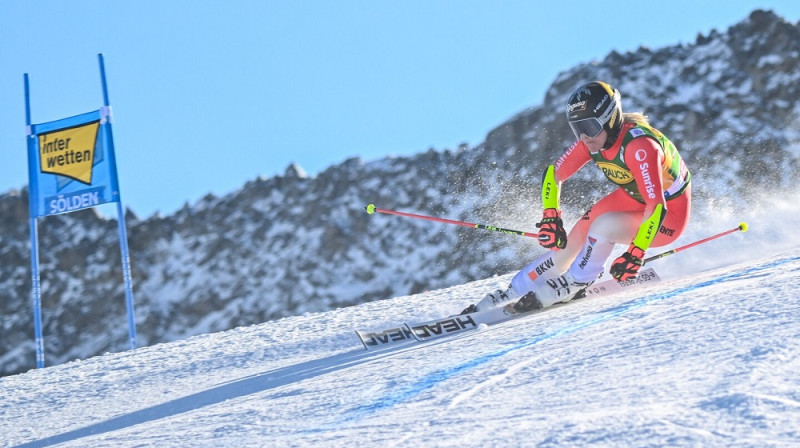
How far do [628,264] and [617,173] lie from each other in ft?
2.27

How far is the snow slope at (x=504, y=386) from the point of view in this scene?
254 centimetres

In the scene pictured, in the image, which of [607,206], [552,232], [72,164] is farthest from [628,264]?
[72,164]

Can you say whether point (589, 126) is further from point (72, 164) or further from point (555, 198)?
point (72, 164)

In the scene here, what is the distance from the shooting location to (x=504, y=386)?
10.4 feet

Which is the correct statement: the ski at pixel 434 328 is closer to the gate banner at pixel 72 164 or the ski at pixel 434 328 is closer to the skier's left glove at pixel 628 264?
the skier's left glove at pixel 628 264

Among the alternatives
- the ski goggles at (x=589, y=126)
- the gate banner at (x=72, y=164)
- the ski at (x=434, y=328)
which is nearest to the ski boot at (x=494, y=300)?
the ski at (x=434, y=328)

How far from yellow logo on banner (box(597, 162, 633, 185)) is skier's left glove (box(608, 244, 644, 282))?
556mm

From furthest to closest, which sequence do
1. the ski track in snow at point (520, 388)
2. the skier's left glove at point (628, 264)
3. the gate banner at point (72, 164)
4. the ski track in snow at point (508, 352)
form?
the gate banner at point (72, 164), the skier's left glove at point (628, 264), the ski track in snow at point (508, 352), the ski track in snow at point (520, 388)

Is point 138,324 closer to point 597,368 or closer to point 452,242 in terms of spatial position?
point 452,242

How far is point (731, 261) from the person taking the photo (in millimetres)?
6121

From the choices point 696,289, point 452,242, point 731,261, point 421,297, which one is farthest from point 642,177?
point 452,242

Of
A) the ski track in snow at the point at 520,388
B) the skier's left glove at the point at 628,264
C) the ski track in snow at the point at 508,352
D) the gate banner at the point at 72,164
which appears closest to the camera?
the ski track in snow at the point at 520,388

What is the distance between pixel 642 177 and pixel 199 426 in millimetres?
2708

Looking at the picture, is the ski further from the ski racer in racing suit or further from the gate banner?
the gate banner
